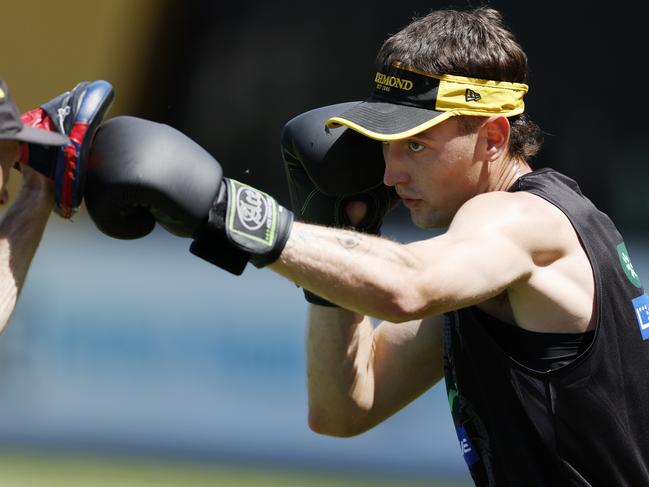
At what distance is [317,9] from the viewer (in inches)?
279

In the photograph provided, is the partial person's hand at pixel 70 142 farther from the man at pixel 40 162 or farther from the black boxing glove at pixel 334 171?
the black boxing glove at pixel 334 171

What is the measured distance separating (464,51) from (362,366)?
3.41 feet

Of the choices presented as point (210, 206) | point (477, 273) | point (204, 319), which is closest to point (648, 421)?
point (477, 273)

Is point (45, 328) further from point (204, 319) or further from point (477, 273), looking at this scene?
point (477, 273)

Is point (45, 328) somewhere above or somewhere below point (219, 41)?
below

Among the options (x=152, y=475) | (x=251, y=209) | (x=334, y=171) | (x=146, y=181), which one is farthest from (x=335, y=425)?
(x=152, y=475)

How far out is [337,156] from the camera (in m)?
3.42

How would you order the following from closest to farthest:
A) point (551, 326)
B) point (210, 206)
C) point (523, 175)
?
point (210, 206), point (551, 326), point (523, 175)

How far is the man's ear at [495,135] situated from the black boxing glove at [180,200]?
812 millimetres

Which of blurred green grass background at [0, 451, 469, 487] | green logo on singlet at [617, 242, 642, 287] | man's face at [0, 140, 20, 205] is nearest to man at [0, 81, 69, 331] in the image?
man's face at [0, 140, 20, 205]

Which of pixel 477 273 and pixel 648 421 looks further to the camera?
pixel 648 421

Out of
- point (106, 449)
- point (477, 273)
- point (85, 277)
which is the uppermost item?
point (477, 273)

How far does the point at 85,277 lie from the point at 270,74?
1.64 metres

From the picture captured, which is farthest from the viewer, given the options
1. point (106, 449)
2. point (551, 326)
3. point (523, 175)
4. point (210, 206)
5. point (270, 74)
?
point (270, 74)
